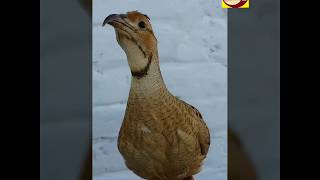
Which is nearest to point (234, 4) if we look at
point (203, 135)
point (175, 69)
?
point (175, 69)

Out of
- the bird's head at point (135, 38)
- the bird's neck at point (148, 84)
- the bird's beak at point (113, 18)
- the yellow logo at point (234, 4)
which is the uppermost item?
the yellow logo at point (234, 4)

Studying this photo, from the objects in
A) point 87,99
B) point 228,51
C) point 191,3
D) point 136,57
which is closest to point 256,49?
point 228,51

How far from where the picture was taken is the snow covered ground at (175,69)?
1.26 metres

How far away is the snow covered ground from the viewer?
4.12 feet

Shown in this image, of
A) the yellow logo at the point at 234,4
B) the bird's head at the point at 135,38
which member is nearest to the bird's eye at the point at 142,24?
the bird's head at the point at 135,38

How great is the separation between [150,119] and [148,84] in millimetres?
88

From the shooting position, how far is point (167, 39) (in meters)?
1.27

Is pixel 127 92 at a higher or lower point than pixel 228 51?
lower

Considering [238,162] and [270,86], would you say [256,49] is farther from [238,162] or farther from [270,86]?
[238,162]

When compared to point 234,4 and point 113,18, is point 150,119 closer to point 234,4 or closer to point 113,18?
point 113,18

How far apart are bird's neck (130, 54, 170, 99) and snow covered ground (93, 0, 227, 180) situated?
0.11 ft

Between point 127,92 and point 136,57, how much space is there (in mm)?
99

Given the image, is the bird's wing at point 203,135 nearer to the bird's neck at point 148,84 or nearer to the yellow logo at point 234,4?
the bird's neck at point 148,84

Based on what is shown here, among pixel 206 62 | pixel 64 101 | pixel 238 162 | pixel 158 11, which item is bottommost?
pixel 238 162
